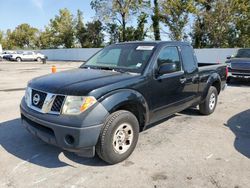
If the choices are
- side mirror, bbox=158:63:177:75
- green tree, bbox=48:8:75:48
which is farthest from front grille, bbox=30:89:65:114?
green tree, bbox=48:8:75:48

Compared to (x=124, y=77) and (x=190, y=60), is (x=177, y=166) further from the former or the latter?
(x=190, y=60)

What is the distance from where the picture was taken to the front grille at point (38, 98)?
13.1 feet

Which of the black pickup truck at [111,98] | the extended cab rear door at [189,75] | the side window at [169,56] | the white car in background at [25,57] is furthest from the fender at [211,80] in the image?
the white car in background at [25,57]

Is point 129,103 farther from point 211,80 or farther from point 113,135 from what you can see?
point 211,80

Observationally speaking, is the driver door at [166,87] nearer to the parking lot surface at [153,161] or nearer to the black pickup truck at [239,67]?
the parking lot surface at [153,161]

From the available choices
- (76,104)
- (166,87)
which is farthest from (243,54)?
(76,104)

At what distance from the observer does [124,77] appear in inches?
171

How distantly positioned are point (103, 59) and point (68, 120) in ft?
6.84

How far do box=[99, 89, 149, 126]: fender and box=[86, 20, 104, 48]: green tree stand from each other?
4202cm

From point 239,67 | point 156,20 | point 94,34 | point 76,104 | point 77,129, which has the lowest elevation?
point 77,129

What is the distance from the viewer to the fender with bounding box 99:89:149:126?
3834 mm

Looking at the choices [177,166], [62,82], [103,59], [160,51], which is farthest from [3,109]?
[177,166]

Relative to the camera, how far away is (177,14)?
34.4 metres

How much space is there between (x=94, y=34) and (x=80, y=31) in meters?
3.94
